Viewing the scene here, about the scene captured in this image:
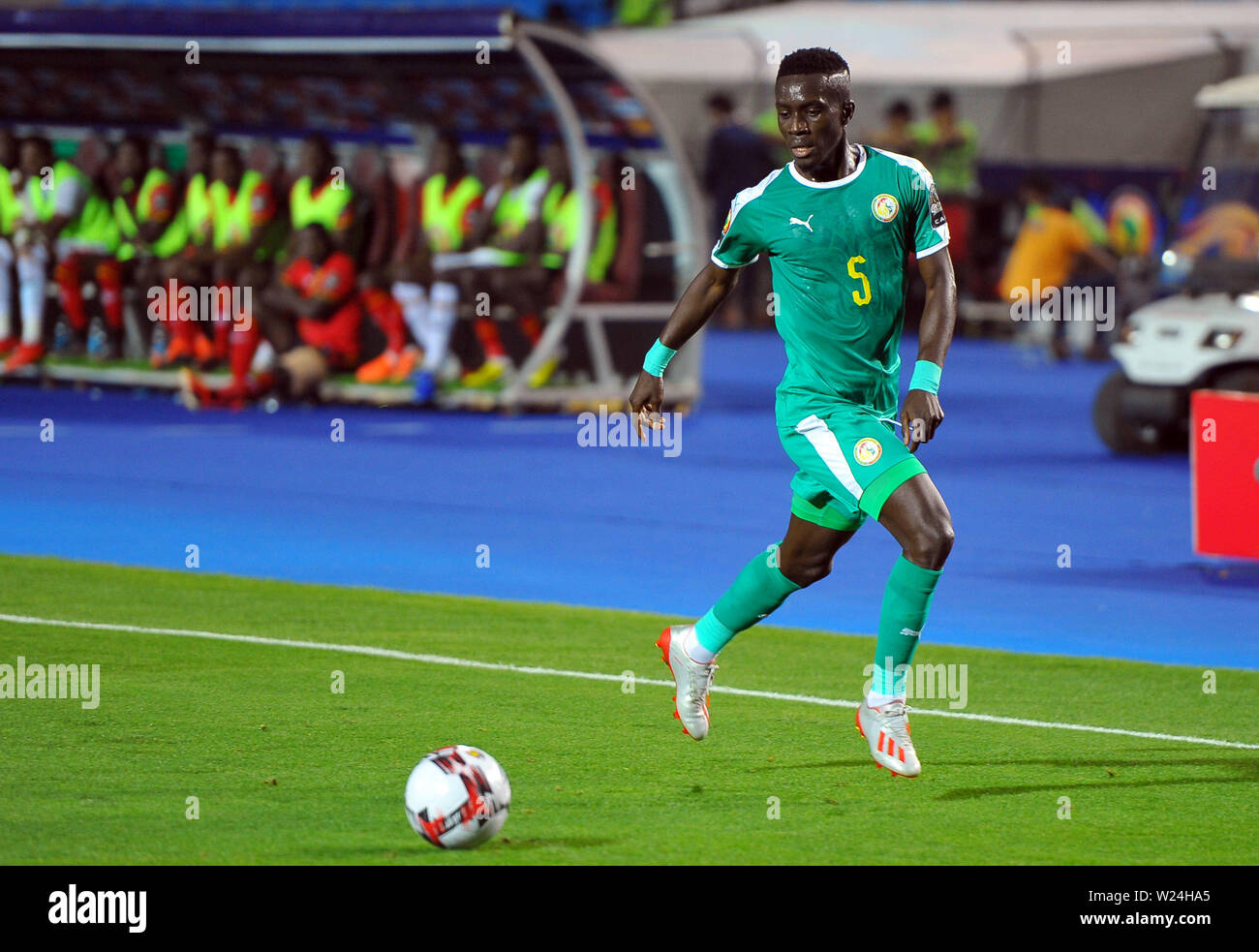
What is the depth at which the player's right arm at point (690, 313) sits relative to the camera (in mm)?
6984

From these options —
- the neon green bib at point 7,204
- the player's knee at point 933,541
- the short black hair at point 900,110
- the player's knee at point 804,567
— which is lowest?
the player's knee at point 804,567

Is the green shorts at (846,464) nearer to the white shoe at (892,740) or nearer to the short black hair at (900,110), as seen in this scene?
the white shoe at (892,740)

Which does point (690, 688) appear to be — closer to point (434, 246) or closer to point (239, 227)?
point (434, 246)

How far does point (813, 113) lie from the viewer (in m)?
6.55

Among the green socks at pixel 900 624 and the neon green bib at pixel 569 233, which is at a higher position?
the neon green bib at pixel 569 233

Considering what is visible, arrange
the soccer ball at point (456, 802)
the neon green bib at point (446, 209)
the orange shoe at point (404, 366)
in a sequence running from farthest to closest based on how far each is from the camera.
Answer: the orange shoe at point (404, 366) → the neon green bib at point (446, 209) → the soccer ball at point (456, 802)

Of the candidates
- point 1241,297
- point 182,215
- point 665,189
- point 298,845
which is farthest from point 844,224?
point 182,215

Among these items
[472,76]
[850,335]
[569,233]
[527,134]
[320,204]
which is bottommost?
[850,335]

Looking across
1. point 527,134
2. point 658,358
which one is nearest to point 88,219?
point 527,134

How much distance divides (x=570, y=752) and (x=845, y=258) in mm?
1765

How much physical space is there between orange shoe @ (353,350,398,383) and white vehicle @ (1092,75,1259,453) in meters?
6.42

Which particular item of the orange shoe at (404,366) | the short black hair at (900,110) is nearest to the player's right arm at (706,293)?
the orange shoe at (404,366)

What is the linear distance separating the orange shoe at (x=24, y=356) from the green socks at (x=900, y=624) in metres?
15.7

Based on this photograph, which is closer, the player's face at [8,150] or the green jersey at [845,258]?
the green jersey at [845,258]
